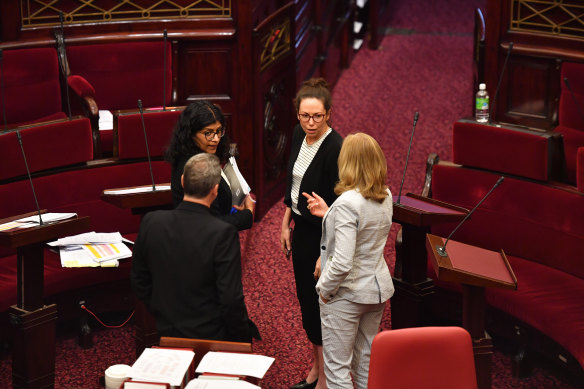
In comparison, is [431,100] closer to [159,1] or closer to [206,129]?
[159,1]

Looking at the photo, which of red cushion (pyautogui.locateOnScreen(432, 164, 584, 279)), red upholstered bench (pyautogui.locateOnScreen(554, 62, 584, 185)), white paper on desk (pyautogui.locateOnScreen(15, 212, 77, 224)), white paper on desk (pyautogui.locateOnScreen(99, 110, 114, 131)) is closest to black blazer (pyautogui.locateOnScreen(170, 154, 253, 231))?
white paper on desk (pyautogui.locateOnScreen(15, 212, 77, 224))

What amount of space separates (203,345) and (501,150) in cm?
187

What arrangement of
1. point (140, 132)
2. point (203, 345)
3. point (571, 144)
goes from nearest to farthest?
point (203, 345)
point (140, 132)
point (571, 144)

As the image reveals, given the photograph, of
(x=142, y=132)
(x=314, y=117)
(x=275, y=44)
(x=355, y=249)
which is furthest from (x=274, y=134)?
(x=355, y=249)

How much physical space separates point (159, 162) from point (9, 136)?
0.71 metres

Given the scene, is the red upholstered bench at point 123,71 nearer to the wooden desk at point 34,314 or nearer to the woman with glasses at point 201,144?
the wooden desk at point 34,314

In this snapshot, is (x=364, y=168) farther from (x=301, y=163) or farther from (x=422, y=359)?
(x=422, y=359)

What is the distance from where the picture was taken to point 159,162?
13.3 feet

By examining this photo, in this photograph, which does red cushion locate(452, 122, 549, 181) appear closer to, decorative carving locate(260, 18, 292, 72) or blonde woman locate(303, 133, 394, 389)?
blonde woman locate(303, 133, 394, 389)

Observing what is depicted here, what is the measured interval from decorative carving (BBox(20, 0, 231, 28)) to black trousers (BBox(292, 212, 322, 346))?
2084 millimetres

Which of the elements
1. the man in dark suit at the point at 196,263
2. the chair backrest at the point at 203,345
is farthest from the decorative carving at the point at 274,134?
the chair backrest at the point at 203,345

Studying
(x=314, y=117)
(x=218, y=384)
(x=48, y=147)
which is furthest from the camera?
(x=48, y=147)

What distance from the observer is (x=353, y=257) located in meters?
2.65

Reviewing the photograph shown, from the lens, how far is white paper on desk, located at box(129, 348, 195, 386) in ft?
7.02
